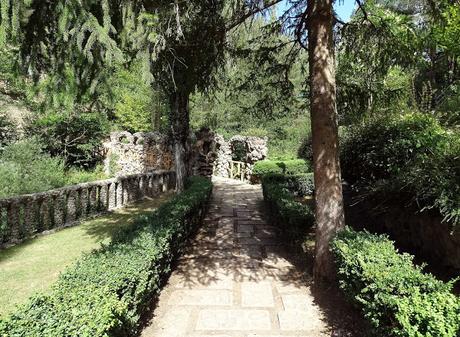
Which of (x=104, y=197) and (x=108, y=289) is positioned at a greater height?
(x=108, y=289)

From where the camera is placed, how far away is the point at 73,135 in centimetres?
1759


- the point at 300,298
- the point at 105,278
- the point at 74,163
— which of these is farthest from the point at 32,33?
the point at 74,163

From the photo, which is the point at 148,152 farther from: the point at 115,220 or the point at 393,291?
the point at 393,291

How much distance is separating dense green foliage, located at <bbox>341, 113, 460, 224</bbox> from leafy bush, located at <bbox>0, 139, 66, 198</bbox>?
8.65 meters

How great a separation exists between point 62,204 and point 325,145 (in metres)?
7.19

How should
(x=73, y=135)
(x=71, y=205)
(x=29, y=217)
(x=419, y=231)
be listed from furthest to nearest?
(x=73, y=135) < (x=71, y=205) < (x=29, y=217) < (x=419, y=231)

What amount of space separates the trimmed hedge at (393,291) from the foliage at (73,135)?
1554 cm

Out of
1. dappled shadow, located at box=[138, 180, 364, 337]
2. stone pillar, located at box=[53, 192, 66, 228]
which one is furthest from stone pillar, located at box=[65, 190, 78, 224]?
dappled shadow, located at box=[138, 180, 364, 337]

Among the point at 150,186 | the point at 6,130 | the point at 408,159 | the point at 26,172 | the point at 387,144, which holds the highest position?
the point at 6,130

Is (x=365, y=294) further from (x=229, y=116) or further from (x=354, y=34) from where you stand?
(x=229, y=116)

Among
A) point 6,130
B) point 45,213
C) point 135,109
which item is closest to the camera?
point 45,213

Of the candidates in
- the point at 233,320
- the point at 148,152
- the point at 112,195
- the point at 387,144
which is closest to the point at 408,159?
the point at 387,144

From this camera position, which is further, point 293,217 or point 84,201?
point 84,201

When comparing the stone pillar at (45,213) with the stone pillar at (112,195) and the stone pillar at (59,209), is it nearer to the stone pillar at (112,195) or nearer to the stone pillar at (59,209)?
the stone pillar at (59,209)
